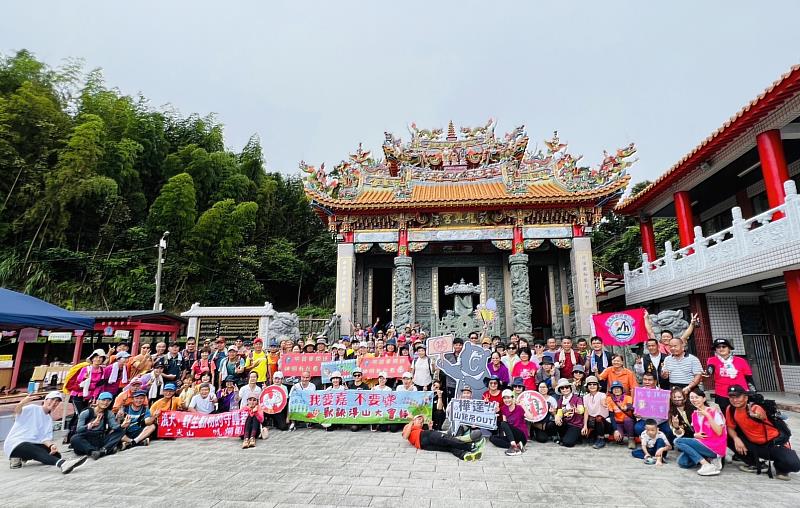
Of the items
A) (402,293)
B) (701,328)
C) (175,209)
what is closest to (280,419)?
(402,293)

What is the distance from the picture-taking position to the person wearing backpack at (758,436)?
160 inches

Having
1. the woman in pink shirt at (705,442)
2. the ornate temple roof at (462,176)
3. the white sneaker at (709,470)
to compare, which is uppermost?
the ornate temple roof at (462,176)

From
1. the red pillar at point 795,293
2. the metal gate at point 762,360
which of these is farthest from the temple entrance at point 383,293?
the red pillar at point 795,293

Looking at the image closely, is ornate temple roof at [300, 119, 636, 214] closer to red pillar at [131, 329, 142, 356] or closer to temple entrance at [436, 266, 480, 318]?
temple entrance at [436, 266, 480, 318]

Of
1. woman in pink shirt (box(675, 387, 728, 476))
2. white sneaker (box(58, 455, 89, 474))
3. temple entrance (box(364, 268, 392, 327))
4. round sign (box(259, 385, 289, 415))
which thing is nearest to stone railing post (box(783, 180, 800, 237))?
woman in pink shirt (box(675, 387, 728, 476))

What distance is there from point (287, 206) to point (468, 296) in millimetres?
18932

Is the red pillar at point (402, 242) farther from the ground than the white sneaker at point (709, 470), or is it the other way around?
the red pillar at point (402, 242)

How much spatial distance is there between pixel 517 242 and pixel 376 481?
10.5 metres

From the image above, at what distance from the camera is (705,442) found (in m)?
4.39

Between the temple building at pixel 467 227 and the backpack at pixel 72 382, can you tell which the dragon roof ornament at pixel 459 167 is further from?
the backpack at pixel 72 382

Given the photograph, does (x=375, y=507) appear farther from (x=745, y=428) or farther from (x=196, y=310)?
(x=196, y=310)

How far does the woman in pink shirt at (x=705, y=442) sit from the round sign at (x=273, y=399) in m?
5.53

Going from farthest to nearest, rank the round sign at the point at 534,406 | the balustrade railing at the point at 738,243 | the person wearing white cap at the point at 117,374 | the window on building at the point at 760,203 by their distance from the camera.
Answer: the window on building at the point at 760,203 → the balustrade railing at the point at 738,243 → the person wearing white cap at the point at 117,374 → the round sign at the point at 534,406

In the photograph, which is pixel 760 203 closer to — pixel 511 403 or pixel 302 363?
pixel 511 403
